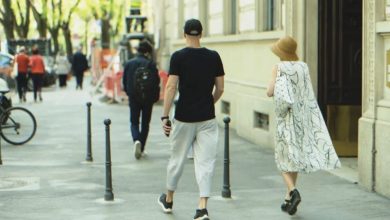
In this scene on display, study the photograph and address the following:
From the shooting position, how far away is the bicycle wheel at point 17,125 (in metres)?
15.2

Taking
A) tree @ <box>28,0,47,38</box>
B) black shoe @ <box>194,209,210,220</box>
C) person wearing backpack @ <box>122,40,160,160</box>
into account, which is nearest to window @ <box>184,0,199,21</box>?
person wearing backpack @ <box>122,40,160,160</box>

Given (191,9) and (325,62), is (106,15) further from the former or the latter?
(325,62)

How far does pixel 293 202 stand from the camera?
28.5 feet

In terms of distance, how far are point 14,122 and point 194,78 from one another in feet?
24.7

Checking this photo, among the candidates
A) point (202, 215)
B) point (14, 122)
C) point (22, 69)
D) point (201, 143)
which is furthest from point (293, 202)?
point (22, 69)

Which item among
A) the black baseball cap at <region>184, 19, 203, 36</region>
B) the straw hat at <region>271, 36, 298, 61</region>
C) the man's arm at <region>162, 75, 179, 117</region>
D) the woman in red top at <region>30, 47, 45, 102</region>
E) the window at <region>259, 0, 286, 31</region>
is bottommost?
→ the woman in red top at <region>30, 47, 45, 102</region>

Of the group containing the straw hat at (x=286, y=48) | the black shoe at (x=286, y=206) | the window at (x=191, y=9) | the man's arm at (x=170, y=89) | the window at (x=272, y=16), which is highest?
the window at (x=191, y=9)

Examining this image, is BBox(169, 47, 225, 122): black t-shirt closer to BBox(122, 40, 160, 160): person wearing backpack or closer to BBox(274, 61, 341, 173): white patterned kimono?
BBox(274, 61, 341, 173): white patterned kimono

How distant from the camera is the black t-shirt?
8344mm

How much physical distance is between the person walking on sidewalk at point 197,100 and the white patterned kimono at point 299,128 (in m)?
0.69

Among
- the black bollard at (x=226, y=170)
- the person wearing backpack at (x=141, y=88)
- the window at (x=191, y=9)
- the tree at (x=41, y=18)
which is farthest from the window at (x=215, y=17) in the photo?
the tree at (x=41, y=18)

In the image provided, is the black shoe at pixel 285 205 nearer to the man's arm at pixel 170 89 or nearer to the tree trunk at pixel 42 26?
the man's arm at pixel 170 89

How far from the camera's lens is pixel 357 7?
13.0 m

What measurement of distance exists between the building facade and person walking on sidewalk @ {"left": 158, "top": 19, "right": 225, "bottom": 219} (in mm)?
2196
